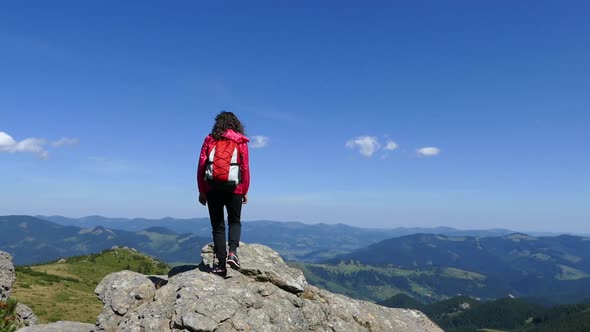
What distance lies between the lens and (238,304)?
12.0 meters

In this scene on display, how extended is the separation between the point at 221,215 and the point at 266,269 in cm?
268

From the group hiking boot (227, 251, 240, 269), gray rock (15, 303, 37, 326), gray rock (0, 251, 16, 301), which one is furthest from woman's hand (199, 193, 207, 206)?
gray rock (15, 303, 37, 326)

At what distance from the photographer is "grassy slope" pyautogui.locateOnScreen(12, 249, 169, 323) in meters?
45.2

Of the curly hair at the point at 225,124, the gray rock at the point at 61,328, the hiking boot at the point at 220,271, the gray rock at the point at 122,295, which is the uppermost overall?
the curly hair at the point at 225,124

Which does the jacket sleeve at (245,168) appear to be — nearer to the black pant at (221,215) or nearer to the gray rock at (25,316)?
the black pant at (221,215)

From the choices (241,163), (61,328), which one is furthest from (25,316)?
(241,163)

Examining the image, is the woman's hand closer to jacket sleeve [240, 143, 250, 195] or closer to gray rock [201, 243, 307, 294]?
jacket sleeve [240, 143, 250, 195]

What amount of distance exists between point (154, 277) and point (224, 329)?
5.86 metres

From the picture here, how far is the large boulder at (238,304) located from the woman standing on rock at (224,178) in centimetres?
104

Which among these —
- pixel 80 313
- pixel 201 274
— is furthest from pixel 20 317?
pixel 201 274

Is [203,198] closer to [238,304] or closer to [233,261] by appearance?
[233,261]

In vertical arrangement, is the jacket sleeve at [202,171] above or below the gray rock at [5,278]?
above

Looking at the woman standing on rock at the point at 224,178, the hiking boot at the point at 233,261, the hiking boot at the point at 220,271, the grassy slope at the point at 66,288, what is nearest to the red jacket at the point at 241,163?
the woman standing on rock at the point at 224,178

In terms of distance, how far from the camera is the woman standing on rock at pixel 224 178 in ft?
42.8
